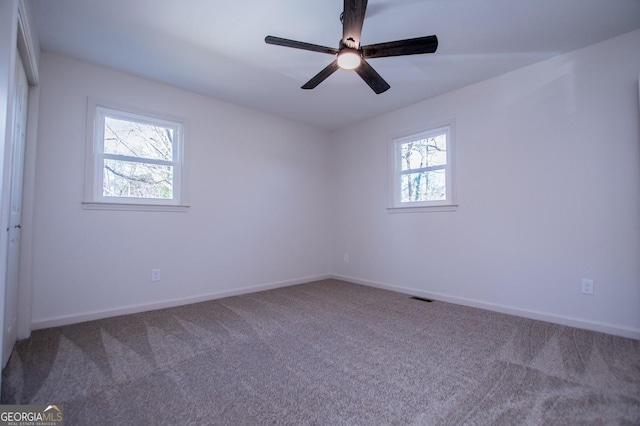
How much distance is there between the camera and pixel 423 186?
366cm

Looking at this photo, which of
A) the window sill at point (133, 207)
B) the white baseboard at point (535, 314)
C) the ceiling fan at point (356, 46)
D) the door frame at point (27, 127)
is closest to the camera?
the door frame at point (27, 127)

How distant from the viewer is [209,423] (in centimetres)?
131

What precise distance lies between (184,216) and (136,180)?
0.60m

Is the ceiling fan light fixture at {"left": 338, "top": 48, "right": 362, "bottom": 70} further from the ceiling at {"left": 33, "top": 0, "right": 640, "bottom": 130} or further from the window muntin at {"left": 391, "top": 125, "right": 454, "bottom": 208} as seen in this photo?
the window muntin at {"left": 391, "top": 125, "right": 454, "bottom": 208}

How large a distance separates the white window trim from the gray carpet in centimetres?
131

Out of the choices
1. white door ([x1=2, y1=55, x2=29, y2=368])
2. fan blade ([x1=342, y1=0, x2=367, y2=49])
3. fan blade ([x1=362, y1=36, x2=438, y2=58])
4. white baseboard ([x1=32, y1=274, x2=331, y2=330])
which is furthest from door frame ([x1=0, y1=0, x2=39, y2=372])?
fan blade ([x1=362, y1=36, x2=438, y2=58])

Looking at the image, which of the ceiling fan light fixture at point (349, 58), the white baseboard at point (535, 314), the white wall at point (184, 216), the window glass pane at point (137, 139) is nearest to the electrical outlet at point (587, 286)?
the white baseboard at point (535, 314)

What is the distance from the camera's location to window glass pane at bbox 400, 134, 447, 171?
11.5 feet

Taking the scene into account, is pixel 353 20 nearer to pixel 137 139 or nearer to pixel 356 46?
pixel 356 46

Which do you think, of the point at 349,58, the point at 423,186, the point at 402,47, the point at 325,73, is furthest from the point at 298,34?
the point at 423,186

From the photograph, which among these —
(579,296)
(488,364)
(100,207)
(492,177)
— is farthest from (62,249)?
A: (579,296)

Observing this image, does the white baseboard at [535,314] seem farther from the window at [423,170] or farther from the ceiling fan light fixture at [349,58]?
the ceiling fan light fixture at [349,58]

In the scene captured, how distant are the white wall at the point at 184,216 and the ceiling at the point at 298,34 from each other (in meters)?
0.34

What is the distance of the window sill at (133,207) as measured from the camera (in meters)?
2.69
